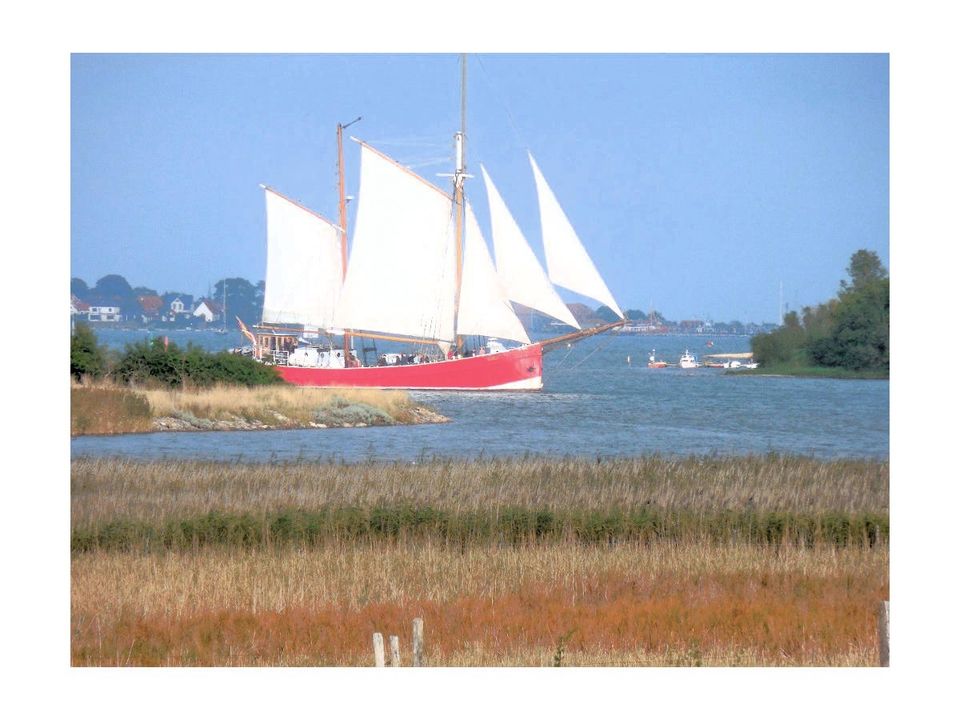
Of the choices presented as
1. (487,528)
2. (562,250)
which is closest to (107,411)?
(562,250)

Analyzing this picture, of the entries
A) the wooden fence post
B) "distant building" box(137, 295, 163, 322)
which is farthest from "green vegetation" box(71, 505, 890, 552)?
"distant building" box(137, 295, 163, 322)

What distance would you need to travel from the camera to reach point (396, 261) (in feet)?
92.8

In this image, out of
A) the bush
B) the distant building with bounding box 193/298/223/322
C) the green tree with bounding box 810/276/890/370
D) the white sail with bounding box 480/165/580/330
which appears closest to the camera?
the green tree with bounding box 810/276/890/370

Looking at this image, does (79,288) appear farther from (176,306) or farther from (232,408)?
(232,408)

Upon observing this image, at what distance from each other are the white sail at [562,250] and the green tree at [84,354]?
8.43 meters

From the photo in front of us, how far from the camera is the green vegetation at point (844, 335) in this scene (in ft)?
65.5

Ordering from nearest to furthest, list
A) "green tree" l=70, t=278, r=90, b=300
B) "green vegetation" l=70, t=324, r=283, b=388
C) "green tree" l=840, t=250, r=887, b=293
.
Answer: "green tree" l=70, t=278, r=90, b=300
"green tree" l=840, t=250, r=887, b=293
"green vegetation" l=70, t=324, r=283, b=388

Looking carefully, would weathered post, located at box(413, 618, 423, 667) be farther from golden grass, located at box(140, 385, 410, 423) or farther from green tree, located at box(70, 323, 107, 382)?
golden grass, located at box(140, 385, 410, 423)

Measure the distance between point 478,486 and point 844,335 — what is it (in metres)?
12.8

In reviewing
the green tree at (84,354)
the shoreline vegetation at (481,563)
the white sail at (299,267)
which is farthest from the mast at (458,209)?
the shoreline vegetation at (481,563)

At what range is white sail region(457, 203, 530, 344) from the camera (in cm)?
2809

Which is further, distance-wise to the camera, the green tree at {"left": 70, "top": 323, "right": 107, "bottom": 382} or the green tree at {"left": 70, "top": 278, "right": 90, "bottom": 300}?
the green tree at {"left": 70, "top": 323, "right": 107, "bottom": 382}

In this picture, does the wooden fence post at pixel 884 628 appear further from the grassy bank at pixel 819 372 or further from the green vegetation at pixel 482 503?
the grassy bank at pixel 819 372

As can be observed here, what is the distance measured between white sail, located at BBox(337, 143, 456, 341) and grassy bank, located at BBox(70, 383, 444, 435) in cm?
334
